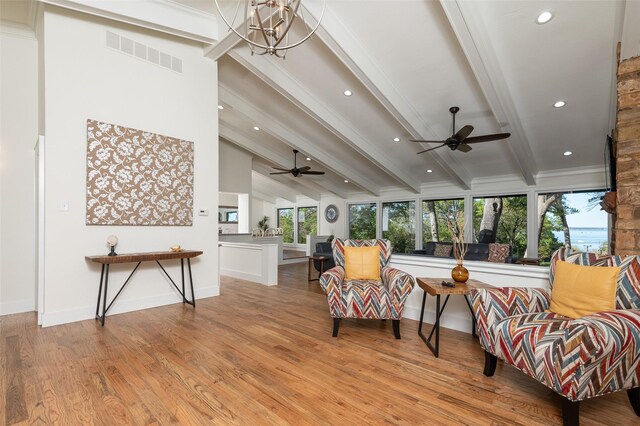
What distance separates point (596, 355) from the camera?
1.44 meters

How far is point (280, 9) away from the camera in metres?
1.97

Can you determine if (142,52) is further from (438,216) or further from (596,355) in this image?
(438,216)

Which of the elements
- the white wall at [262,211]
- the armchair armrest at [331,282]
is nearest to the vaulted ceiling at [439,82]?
the armchair armrest at [331,282]

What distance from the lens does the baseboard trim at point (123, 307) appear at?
3.15m

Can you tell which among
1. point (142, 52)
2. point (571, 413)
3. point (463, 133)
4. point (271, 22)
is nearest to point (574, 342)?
point (571, 413)

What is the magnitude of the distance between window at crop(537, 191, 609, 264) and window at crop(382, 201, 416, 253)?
3.22 metres

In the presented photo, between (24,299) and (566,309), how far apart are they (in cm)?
562

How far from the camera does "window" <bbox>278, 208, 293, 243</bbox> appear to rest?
12.9 meters

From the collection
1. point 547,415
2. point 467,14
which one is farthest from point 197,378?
point 467,14

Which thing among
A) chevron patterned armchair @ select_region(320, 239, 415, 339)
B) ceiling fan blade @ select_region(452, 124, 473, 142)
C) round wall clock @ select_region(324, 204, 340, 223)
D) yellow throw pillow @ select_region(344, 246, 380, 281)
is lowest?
chevron patterned armchair @ select_region(320, 239, 415, 339)

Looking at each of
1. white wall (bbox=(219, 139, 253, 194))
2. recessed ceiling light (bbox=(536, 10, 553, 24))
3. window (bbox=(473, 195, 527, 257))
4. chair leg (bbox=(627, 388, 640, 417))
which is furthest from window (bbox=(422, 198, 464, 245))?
chair leg (bbox=(627, 388, 640, 417))

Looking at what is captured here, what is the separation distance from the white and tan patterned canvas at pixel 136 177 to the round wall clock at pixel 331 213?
731 centimetres

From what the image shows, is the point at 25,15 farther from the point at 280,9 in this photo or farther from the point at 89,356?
the point at 89,356

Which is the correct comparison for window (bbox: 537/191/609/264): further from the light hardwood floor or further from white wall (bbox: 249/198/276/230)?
white wall (bbox: 249/198/276/230)
